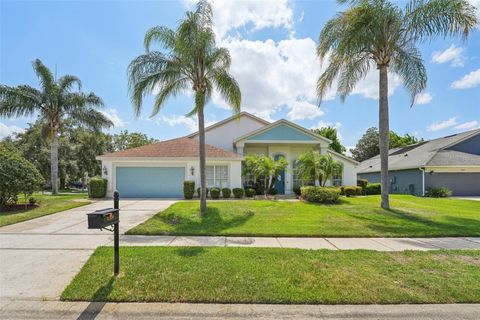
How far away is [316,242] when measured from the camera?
7.13m

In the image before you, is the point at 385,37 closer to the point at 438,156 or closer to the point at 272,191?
the point at 272,191

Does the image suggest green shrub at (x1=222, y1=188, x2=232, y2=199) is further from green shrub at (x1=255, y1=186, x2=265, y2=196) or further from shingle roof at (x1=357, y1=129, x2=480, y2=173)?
shingle roof at (x1=357, y1=129, x2=480, y2=173)

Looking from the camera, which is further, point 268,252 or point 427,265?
point 268,252

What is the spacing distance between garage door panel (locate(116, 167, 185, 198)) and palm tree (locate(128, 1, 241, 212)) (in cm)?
822

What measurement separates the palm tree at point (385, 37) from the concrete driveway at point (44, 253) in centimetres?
1082

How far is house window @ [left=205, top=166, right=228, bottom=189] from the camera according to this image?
1908 cm

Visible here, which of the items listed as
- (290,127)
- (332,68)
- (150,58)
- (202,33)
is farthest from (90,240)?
(290,127)

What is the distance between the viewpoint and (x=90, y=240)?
699cm

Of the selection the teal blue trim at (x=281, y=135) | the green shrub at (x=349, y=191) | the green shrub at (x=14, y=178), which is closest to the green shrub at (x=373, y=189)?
the green shrub at (x=349, y=191)

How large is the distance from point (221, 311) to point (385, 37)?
12.6 metres

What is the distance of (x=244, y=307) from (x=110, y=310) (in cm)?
182

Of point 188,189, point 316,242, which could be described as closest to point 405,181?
point 188,189

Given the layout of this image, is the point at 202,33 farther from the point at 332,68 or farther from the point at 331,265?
the point at 331,265

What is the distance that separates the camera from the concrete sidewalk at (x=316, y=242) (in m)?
6.69
